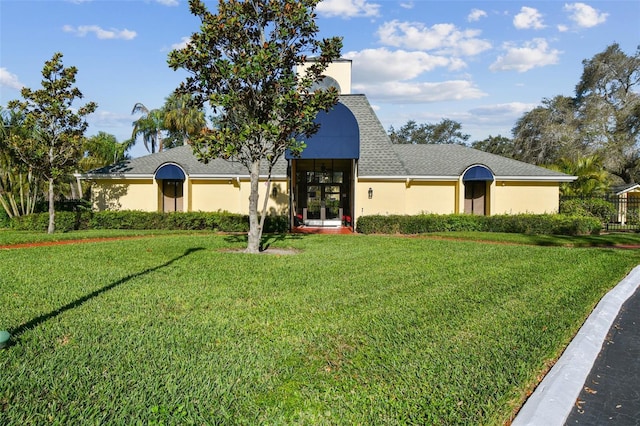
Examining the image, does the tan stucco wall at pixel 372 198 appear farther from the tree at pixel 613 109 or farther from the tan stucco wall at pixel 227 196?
the tree at pixel 613 109

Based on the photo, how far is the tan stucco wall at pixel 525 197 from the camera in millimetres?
22156

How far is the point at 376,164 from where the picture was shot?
22047 mm

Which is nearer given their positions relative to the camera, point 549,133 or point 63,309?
point 63,309

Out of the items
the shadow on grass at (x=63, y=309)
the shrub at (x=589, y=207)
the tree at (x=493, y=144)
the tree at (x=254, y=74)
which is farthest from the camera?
the tree at (x=493, y=144)

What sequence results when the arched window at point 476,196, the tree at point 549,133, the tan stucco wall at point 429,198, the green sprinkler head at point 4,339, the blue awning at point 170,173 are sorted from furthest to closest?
the tree at point 549,133 < the arched window at point 476,196 < the tan stucco wall at point 429,198 < the blue awning at point 170,173 < the green sprinkler head at point 4,339

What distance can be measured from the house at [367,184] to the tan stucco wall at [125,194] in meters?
0.06

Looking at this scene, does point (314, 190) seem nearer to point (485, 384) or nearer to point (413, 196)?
point (413, 196)

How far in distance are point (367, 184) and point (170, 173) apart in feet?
35.1

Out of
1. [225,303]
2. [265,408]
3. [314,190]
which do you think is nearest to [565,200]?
[314,190]

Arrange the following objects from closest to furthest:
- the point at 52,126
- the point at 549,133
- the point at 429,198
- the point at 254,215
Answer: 1. the point at 254,215
2. the point at 52,126
3. the point at 429,198
4. the point at 549,133

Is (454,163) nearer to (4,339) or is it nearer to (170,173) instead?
(170,173)

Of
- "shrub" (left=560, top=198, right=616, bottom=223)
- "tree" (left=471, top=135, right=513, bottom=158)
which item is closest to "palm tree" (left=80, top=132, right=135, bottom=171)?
"shrub" (left=560, top=198, right=616, bottom=223)

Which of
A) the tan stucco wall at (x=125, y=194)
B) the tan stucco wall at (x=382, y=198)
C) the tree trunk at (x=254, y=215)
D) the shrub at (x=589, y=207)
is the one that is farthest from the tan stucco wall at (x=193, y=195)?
the shrub at (x=589, y=207)

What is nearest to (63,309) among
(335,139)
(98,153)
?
(335,139)
